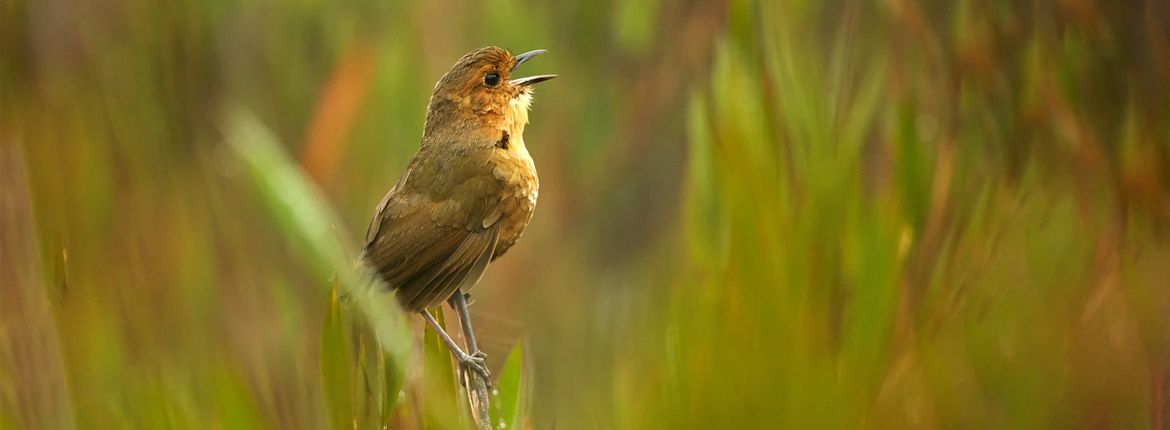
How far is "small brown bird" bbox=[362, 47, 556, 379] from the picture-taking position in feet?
3.18

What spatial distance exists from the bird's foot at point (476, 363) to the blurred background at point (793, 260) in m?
0.02

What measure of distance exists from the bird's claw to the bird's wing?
0.17 ft

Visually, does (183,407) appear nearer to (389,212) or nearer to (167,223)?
(167,223)

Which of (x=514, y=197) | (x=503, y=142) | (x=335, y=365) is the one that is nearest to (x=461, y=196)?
(x=514, y=197)

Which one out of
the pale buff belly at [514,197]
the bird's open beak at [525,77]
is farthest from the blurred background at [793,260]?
the bird's open beak at [525,77]

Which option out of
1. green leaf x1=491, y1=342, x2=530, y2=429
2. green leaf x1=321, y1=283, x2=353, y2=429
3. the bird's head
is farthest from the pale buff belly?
green leaf x1=321, y1=283, x2=353, y2=429

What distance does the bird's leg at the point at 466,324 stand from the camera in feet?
2.92

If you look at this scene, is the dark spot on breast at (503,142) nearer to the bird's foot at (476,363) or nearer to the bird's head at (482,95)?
the bird's head at (482,95)

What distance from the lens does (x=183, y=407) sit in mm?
533

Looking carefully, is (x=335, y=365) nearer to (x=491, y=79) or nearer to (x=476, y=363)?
(x=476, y=363)

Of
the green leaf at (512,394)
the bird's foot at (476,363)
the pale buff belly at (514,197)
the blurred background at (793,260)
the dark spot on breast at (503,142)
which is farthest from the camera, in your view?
the dark spot on breast at (503,142)

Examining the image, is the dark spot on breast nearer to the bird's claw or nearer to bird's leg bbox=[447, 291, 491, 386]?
bird's leg bbox=[447, 291, 491, 386]

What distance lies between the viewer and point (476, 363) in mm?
872

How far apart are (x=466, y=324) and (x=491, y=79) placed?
19.7 inches
